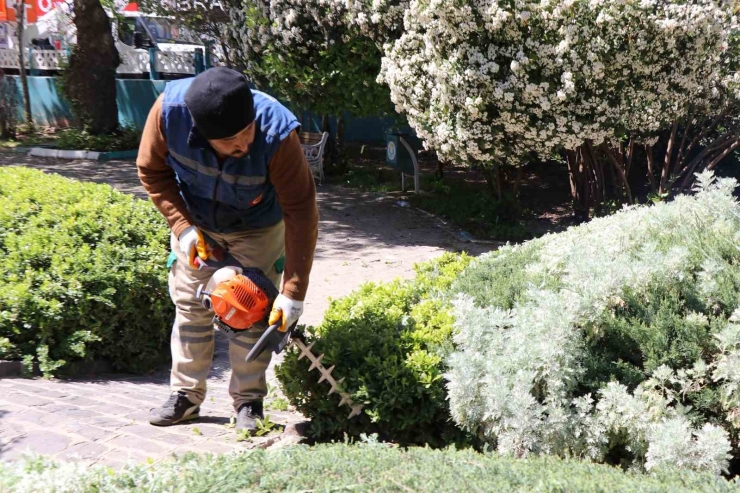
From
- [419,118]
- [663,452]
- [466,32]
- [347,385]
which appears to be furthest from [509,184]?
[663,452]

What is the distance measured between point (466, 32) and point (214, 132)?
5418 mm

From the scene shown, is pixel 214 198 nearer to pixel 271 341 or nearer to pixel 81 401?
pixel 271 341

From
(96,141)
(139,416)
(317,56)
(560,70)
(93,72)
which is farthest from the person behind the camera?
(93,72)

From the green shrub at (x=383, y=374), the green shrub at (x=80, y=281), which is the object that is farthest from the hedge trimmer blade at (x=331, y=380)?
the green shrub at (x=80, y=281)

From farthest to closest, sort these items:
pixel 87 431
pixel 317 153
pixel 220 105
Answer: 1. pixel 317 153
2. pixel 87 431
3. pixel 220 105

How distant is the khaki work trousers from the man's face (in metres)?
0.55

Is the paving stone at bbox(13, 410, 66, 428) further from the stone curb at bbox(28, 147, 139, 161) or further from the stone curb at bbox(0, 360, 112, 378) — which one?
the stone curb at bbox(28, 147, 139, 161)

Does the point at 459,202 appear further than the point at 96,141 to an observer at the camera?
No

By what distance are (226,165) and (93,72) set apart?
1321 cm

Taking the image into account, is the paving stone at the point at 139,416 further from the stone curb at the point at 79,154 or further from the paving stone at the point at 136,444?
the stone curb at the point at 79,154

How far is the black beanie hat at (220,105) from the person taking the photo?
137 inches

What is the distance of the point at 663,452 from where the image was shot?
3.01 meters

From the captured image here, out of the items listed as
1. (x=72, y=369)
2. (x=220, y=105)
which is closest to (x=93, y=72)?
(x=72, y=369)

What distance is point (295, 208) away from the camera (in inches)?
148
